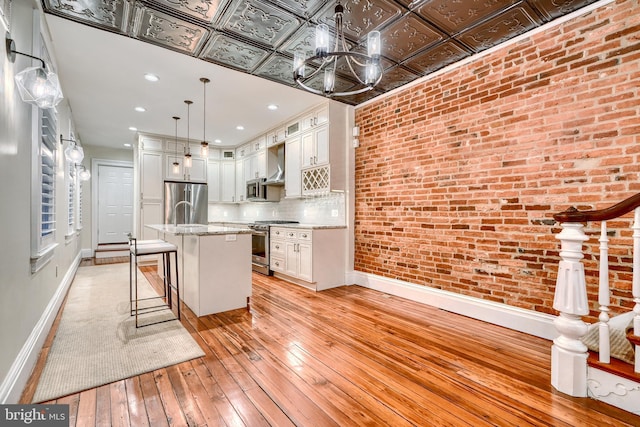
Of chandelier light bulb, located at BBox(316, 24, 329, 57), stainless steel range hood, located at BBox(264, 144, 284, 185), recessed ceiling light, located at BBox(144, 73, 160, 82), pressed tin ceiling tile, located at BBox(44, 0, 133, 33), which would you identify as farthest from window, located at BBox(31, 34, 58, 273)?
stainless steel range hood, located at BBox(264, 144, 284, 185)

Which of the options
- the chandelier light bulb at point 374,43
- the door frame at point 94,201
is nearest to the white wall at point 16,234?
the chandelier light bulb at point 374,43

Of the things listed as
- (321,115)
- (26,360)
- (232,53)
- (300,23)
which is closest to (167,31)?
(232,53)

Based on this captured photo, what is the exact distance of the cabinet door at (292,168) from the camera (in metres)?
4.89

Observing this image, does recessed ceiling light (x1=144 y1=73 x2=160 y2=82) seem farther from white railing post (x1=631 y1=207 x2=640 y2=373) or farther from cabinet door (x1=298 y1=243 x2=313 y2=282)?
white railing post (x1=631 y1=207 x2=640 y2=373)

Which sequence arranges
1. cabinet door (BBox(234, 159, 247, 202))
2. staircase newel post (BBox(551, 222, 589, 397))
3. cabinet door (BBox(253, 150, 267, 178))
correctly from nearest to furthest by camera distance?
staircase newel post (BBox(551, 222, 589, 397)), cabinet door (BBox(253, 150, 267, 178)), cabinet door (BBox(234, 159, 247, 202))

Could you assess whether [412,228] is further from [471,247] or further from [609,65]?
[609,65]

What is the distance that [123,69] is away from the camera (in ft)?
11.0

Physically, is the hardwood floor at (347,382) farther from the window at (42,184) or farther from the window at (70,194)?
the window at (70,194)

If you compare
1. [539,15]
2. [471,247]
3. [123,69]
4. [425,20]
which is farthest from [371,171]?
[123,69]

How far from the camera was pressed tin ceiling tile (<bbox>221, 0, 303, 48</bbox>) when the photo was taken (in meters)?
2.35

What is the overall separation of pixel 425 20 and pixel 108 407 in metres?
3.64

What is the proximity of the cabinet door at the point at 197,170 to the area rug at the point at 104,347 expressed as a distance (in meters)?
3.52

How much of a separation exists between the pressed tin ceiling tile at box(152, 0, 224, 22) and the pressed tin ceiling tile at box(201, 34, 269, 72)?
0.28 metres

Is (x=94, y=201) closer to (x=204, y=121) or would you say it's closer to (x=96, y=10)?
(x=204, y=121)
